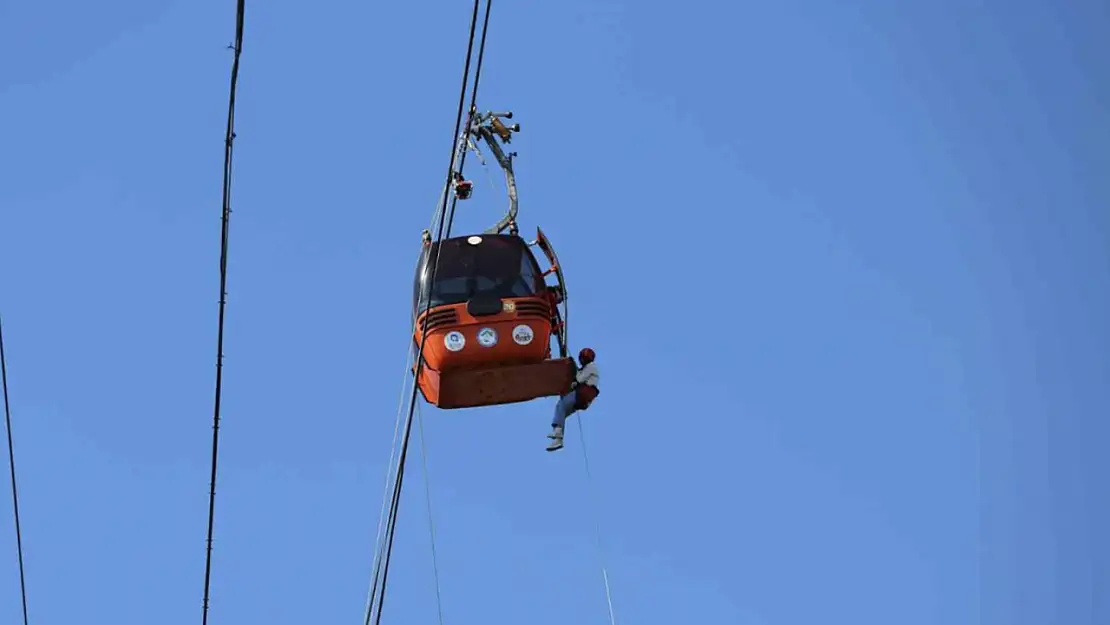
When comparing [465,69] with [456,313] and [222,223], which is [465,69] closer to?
[222,223]

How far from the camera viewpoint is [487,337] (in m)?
27.5

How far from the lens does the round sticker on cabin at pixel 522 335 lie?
2759cm

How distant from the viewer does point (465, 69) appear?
20.1 metres

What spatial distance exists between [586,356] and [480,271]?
5.33ft

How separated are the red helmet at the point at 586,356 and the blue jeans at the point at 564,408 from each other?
0.38 meters

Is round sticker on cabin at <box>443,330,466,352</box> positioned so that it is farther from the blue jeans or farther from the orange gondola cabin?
the blue jeans

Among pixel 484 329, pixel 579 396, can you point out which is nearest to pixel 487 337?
pixel 484 329

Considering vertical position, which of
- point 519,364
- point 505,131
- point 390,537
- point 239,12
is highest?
point 505,131

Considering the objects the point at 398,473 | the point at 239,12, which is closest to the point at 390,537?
the point at 398,473

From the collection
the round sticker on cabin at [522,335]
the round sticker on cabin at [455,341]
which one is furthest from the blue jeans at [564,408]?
the round sticker on cabin at [455,341]

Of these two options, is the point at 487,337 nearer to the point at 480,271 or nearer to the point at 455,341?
the point at 455,341

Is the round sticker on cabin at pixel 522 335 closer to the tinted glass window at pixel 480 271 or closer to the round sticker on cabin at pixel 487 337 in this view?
the round sticker on cabin at pixel 487 337

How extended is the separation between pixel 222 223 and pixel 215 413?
183 centimetres

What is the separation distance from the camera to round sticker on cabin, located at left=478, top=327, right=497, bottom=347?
2750 cm
